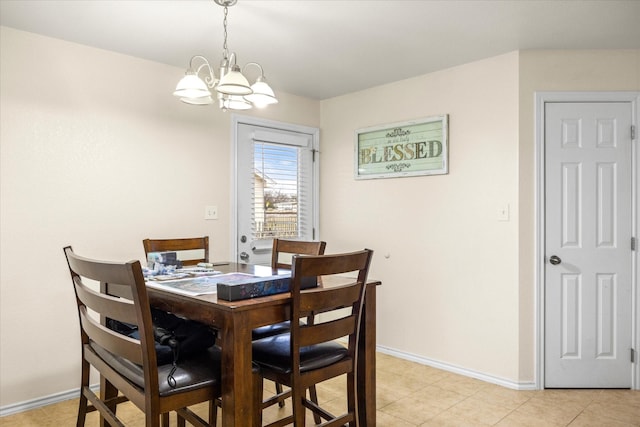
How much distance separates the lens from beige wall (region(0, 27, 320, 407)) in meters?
2.58

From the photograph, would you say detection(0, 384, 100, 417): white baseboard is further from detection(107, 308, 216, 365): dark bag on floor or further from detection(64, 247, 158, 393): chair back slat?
detection(64, 247, 158, 393): chair back slat

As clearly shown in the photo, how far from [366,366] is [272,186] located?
220cm

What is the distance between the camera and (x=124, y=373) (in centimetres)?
159

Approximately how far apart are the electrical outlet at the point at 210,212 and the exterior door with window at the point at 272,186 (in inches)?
8.0

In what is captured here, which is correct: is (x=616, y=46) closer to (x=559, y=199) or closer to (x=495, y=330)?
(x=559, y=199)

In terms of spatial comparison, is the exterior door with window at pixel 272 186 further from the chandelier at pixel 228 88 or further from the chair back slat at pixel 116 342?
the chair back slat at pixel 116 342

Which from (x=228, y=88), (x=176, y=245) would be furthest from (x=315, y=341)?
(x=176, y=245)

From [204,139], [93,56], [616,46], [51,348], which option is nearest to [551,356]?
[616,46]

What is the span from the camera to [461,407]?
2.70 metres

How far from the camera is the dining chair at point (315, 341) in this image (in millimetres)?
1661

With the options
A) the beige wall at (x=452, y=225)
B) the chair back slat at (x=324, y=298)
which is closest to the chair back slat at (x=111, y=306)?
the chair back slat at (x=324, y=298)

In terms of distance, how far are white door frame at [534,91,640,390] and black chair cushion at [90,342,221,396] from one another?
2285 millimetres

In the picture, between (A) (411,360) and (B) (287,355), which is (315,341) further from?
(A) (411,360)

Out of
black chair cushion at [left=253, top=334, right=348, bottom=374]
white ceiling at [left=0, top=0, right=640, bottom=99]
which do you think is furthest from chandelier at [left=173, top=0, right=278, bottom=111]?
black chair cushion at [left=253, top=334, right=348, bottom=374]
